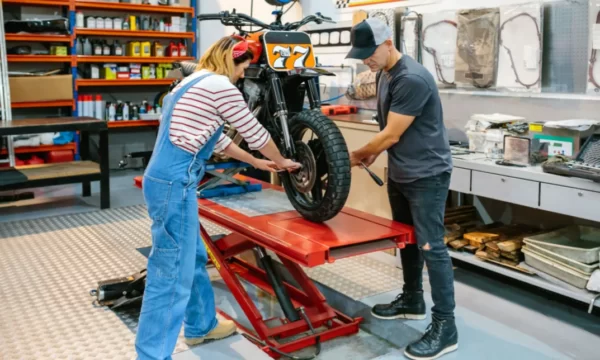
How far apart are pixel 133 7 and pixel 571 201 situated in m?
5.54

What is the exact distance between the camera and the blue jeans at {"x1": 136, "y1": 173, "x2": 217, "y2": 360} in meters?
2.36

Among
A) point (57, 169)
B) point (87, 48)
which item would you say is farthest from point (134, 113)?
point (57, 169)

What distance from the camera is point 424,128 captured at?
2.78m

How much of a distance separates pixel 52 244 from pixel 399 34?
3235mm

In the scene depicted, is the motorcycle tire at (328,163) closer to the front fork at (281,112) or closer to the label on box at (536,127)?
the front fork at (281,112)

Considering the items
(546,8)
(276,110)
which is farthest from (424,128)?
(546,8)

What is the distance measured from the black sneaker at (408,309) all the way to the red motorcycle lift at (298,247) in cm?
17

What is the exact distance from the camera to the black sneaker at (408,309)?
10.6ft

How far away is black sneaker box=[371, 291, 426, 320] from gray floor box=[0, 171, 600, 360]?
0.04 metres

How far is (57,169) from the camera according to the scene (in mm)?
5555

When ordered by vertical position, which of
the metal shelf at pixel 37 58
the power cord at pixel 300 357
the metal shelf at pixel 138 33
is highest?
the metal shelf at pixel 138 33

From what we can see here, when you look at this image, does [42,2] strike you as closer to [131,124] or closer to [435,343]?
[131,124]

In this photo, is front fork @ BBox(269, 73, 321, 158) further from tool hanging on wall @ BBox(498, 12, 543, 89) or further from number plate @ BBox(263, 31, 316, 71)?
tool hanging on wall @ BBox(498, 12, 543, 89)

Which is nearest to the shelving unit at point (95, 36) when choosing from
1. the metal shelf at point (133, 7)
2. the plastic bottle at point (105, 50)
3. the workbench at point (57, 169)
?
the metal shelf at point (133, 7)
